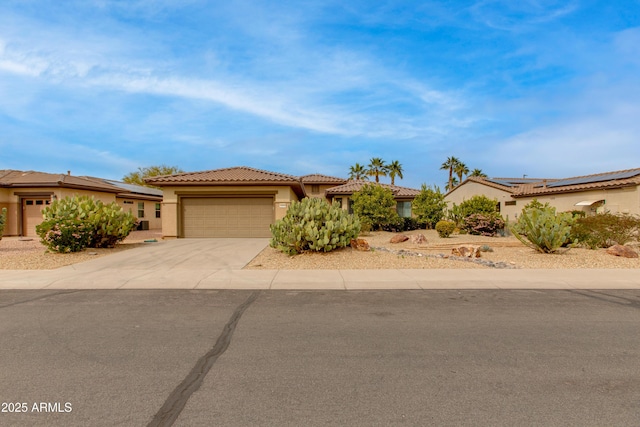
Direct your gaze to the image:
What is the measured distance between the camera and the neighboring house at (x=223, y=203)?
21188 mm

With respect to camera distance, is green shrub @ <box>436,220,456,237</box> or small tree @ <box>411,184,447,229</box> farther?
small tree @ <box>411,184,447,229</box>

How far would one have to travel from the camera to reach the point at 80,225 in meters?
14.2

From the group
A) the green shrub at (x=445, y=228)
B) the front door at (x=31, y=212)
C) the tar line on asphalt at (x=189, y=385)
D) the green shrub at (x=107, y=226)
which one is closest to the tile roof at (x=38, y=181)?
the front door at (x=31, y=212)

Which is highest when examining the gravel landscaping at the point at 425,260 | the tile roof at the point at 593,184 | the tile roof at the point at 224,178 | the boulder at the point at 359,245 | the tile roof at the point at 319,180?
the tile roof at the point at 319,180

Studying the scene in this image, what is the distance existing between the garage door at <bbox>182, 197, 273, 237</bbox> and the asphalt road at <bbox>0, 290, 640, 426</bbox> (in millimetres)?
14200

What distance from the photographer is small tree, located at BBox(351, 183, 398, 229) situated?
24844 millimetres

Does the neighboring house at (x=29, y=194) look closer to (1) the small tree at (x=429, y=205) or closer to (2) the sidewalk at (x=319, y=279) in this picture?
(2) the sidewalk at (x=319, y=279)

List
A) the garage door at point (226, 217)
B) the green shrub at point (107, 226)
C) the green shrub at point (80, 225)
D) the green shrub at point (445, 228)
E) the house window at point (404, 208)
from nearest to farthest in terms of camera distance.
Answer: the green shrub at point (80, 225)
the green shrub at point (107, 226)
the green shrub at point (445, 228)
the garage door at point (226, 217)
the house window at point (404, 208)

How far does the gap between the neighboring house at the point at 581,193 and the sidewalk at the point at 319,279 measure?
11961 millimetres

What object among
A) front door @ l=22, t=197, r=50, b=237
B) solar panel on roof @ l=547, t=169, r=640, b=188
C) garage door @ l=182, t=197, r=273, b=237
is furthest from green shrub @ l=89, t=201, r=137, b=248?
solar panel on roof @ l=547, t=169, r=640, b=188

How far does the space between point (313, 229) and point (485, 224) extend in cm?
1401

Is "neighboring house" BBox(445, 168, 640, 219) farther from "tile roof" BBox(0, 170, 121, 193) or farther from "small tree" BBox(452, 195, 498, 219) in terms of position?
"tile roof" BBox(0, 170, 121, 193)

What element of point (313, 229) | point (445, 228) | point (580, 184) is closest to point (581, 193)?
point (580, 184)

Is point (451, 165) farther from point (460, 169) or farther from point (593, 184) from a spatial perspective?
point (593, 184)
